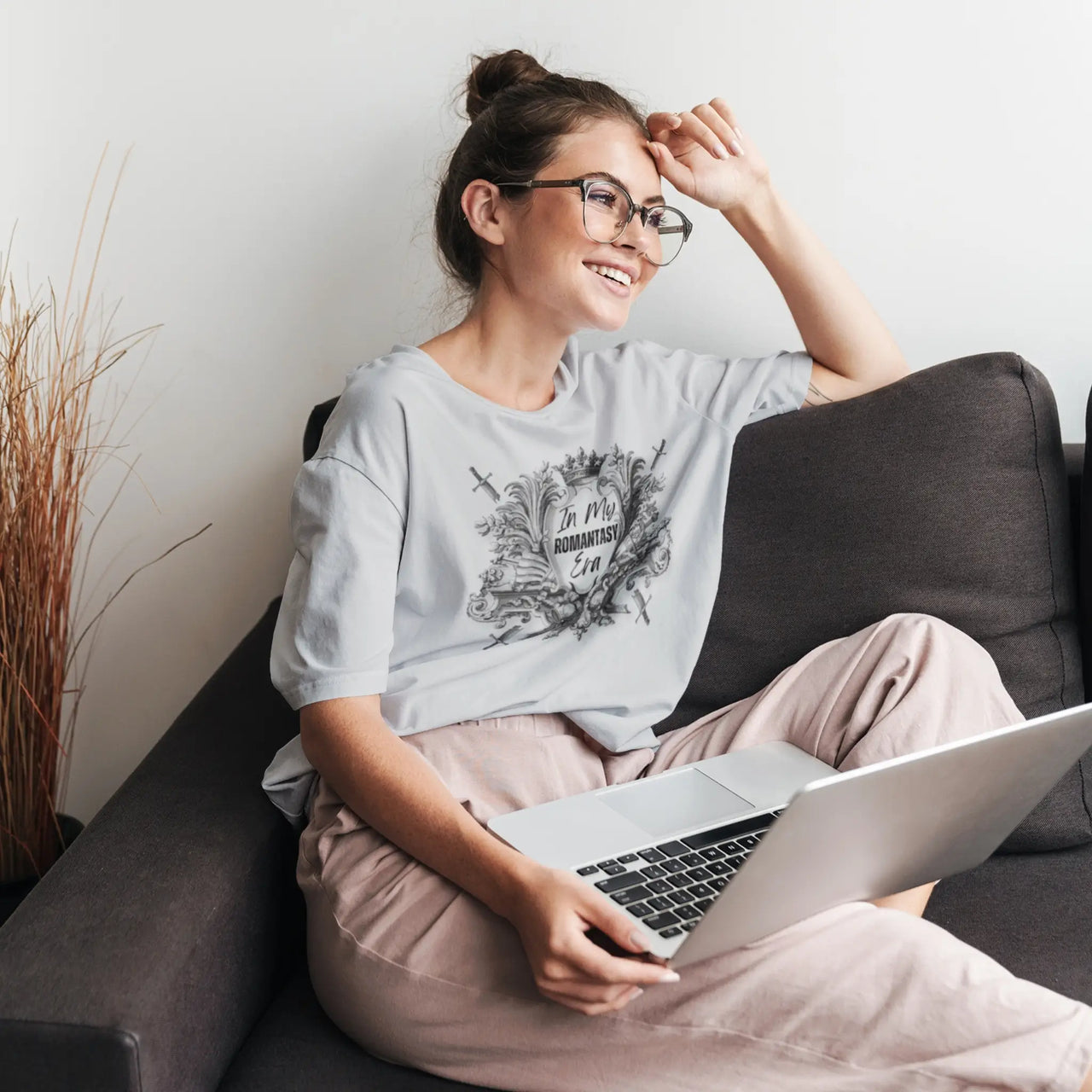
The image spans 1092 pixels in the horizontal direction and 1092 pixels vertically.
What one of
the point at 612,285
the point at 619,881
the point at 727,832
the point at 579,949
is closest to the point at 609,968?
the point at 579,949

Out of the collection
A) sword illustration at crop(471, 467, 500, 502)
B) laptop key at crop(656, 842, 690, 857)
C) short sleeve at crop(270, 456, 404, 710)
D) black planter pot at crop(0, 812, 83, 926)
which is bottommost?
black planter pot at crop(0, 812, 83, 926)

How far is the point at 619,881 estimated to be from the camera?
1055mm

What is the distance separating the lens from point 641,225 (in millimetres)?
1363

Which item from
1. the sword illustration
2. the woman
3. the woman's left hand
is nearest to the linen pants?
the woman

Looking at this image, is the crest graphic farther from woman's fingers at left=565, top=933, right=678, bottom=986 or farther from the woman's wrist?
woman's fingers at left=565, top=933, right=678, bottom=986

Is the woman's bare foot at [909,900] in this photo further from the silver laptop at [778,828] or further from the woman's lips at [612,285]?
the woman's lips at [612,285]

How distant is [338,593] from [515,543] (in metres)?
0.23

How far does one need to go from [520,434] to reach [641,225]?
0.28 metres

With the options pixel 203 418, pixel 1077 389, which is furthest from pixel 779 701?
pixel 203 418

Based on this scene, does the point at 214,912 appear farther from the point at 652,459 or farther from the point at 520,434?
the point at 652,459

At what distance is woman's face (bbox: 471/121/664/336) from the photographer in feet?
4.42

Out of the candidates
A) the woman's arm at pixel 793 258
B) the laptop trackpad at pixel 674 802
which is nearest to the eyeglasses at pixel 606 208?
the woman's arm at pixel 793 258

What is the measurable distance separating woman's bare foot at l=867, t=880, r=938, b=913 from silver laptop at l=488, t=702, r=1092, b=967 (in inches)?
2.0

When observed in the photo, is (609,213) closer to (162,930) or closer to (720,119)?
(720,119)
